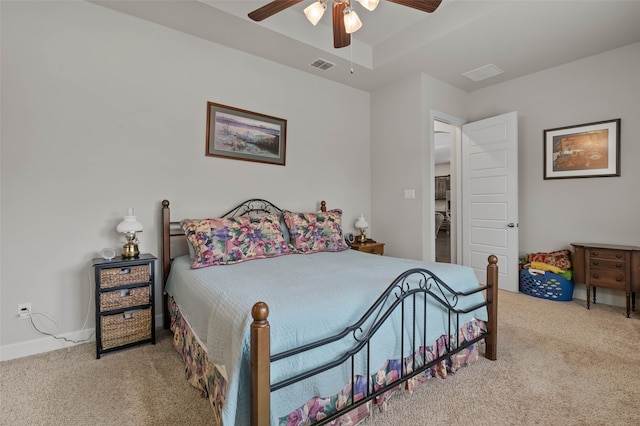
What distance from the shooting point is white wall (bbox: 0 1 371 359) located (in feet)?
7.66

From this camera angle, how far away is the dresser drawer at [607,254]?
310 centimetres

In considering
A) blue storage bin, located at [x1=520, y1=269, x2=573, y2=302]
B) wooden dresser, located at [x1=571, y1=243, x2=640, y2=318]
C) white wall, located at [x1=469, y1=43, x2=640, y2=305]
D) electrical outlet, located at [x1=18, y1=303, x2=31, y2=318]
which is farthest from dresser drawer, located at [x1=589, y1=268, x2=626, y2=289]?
electrical outlet, located at [x1=18, y1=303, x2=31, y2=318]

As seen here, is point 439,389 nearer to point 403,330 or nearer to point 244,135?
point 403,330

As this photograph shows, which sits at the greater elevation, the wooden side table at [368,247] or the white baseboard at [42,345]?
the wooden side table at [368,247]

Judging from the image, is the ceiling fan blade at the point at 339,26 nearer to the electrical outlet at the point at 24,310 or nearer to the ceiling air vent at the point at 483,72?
the ceiling air vent at the point at 483,72

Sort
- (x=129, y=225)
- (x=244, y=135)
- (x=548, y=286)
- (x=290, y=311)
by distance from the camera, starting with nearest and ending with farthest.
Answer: (x=290, y=311) < (x=129, y=225) < (x=244, y=135) < (x=548, y=286)

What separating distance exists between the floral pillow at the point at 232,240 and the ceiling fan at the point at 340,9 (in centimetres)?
164

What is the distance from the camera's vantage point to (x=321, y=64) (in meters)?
3.68

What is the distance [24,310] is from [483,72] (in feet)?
17.1

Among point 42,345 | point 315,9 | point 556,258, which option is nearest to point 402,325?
point 315,9

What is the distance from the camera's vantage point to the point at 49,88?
2.43 metres

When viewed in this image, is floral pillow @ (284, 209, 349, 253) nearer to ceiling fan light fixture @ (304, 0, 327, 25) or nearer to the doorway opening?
ceiling fan light fixture @ (304, 0, 327, 25)

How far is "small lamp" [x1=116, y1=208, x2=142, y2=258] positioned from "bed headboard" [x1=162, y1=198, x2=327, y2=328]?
25 cm

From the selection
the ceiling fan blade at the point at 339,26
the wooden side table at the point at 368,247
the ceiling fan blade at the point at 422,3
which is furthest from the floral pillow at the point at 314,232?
the ceiling fan blade at the point at 422,3
